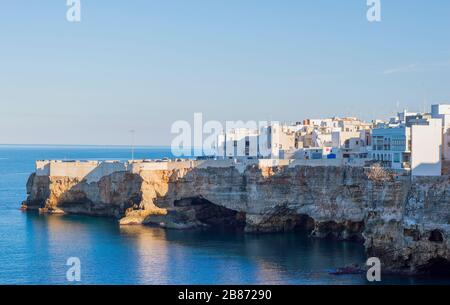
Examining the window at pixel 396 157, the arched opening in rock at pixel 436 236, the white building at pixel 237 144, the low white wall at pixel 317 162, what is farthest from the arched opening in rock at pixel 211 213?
the arched opening in rock at pixel 436 236

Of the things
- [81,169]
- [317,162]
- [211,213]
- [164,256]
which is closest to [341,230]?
[317,162]

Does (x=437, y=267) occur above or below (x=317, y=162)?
below

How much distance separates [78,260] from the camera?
43.6 m

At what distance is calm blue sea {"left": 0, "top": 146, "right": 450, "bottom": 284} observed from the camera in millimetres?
38125

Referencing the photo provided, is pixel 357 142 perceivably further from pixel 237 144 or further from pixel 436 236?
pixel 436 236

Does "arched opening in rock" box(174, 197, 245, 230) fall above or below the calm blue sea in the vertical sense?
above

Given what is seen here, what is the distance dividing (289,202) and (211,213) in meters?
9.87

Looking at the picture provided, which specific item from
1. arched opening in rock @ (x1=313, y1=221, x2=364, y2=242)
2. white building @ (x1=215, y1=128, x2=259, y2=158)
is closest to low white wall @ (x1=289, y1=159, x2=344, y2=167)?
arched opening in rock @ (x1=313, y1=221, x2=364, y2=242)

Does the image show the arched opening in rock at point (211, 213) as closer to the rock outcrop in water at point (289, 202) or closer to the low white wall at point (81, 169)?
the rock outcrop in water at point (289, 202)

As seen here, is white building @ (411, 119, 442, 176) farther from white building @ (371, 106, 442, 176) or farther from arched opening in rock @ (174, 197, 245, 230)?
arched opening in rock @ (174, 197, 245, 230)

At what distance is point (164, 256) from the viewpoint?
4488cm

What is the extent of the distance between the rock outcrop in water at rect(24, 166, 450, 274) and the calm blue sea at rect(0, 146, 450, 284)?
191cm

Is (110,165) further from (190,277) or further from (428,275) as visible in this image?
(428,275)

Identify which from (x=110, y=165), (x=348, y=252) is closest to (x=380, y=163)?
(x=348, y=252)
